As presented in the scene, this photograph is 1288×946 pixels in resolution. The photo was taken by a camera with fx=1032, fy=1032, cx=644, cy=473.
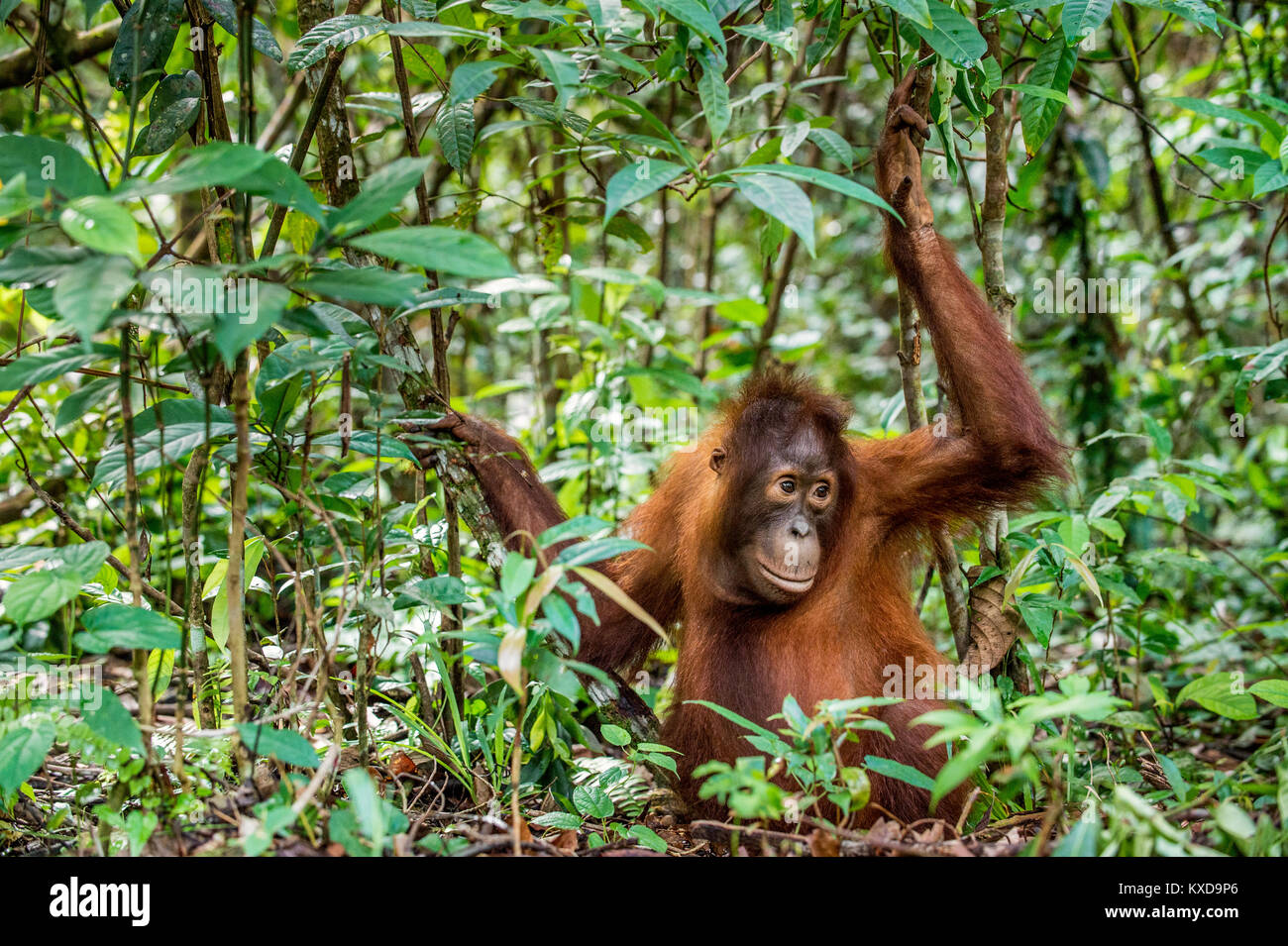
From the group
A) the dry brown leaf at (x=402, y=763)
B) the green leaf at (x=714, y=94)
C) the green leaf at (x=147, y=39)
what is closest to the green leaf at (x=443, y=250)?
the green leaf at (x=714, y=94)

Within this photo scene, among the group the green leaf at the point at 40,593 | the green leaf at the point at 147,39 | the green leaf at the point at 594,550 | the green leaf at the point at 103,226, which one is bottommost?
the green leaf at the point at 40,593

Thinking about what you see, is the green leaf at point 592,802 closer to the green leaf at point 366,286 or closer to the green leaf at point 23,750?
the green leaf at point 23,750

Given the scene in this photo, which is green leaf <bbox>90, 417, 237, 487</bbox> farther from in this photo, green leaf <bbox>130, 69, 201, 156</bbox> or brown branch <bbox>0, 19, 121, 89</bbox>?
brown branch <bbox>0, 19, 121, 89</bbox>

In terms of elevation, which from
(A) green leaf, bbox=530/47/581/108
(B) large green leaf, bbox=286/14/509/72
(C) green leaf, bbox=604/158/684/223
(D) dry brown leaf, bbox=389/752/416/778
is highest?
(B) large green leaf, bbox=286/14/509/72

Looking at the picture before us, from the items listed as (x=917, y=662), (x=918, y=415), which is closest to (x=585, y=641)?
(x=917, y=662)

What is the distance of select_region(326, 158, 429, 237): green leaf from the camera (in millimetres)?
1844

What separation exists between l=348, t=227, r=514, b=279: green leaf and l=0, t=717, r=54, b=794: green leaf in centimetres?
→ 113

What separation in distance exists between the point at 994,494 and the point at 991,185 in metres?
1.01

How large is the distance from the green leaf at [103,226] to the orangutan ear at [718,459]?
6.81ft

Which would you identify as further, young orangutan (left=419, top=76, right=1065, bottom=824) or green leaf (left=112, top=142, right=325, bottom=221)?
young orangutan (left=419, top=76, right=1065, bottom=824)

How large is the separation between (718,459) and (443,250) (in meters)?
1.74

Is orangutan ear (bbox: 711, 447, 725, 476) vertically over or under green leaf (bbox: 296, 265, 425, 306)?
under

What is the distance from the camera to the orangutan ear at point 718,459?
3430 millimetres

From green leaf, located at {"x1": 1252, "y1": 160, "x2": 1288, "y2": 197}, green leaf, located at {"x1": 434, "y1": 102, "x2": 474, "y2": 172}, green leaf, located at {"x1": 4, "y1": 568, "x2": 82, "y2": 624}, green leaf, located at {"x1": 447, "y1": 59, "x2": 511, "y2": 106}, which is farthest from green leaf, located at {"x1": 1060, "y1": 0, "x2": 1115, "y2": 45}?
green leaf, located at {"x1": 4, "y1": 568, "x2": 82, "y2": 624}
